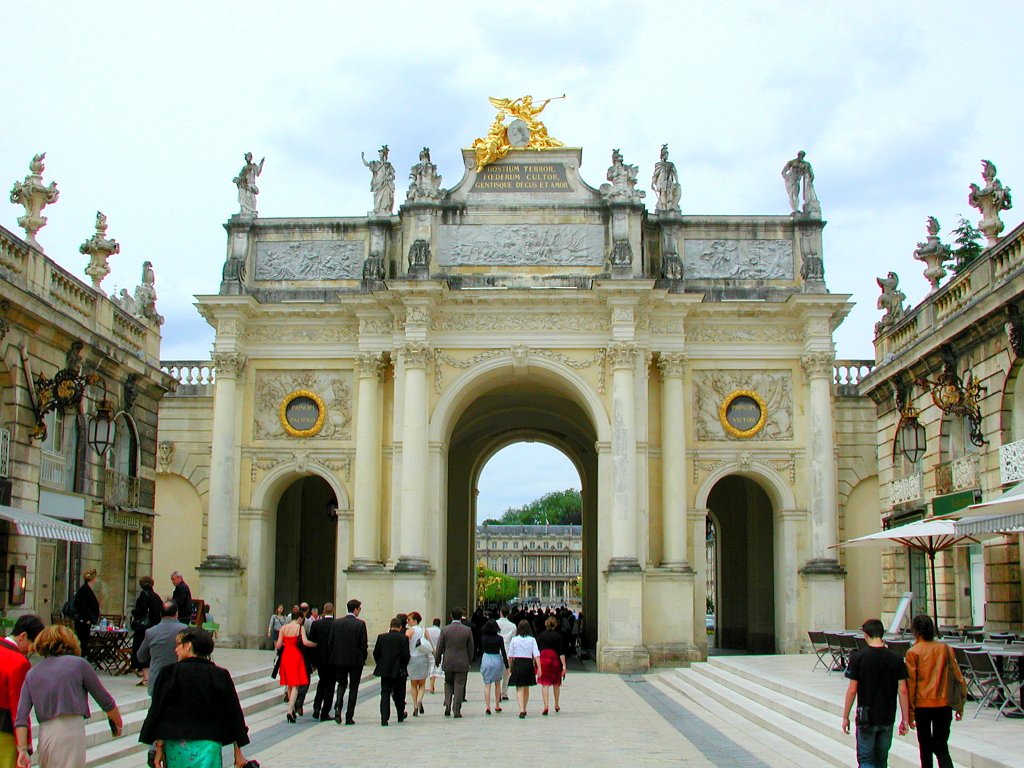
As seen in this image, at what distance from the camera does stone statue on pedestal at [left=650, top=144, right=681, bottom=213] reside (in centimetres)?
3130

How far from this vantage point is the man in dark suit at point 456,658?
1702 centimetres

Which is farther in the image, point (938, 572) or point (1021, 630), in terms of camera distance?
point (938, 572)

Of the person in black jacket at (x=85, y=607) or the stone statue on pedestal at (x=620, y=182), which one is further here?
the stone statue on pedestal at (x=620, y=182)

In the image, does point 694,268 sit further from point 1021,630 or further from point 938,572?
point 1021,630

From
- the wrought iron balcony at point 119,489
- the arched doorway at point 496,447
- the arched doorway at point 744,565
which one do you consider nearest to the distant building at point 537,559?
the arched doorway at point 496,447

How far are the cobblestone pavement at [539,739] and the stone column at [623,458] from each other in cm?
891

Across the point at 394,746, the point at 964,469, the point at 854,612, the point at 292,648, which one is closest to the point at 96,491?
the point at 292,648

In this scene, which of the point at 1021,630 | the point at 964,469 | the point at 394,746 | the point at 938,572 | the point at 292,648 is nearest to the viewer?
the point at 394,746

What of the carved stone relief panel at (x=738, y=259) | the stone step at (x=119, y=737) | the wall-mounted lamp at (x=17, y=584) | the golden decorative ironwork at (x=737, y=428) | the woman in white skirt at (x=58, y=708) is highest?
the carved stone relief panel at (x=738, y=259)

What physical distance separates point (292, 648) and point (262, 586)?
1529cm

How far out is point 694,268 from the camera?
103 ft

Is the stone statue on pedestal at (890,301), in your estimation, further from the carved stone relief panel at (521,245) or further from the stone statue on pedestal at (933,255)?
the carved stone relief panel at (521,245)

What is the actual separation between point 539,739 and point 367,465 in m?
16.6

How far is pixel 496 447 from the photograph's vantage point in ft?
142
